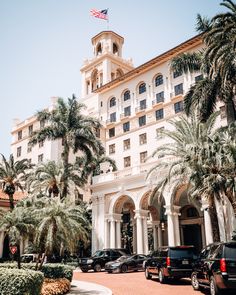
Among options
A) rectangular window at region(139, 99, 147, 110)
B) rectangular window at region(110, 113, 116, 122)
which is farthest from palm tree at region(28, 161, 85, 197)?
rectangular window at region(110, 113, 116, 122)

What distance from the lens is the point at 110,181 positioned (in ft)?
111

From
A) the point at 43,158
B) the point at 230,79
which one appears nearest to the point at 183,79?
the point at 230,79

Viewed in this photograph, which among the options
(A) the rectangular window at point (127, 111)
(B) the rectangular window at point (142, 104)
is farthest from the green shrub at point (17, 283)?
(A) the rectangular window at point (127, 111)

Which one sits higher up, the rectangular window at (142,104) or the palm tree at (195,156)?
the rectangular window at (142,104)

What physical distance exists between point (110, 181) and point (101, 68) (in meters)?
32.2

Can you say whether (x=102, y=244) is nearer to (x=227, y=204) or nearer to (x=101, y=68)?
(x=227, y=204)

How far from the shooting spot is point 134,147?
44.7 meters

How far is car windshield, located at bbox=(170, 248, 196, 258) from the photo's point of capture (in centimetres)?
1627

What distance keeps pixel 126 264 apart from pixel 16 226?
12119mm

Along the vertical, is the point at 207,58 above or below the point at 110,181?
above

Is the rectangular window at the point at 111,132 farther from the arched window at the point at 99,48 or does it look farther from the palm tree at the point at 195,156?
the palm tree at the point at 195,156

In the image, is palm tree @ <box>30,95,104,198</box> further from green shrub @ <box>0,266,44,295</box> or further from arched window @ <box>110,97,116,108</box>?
green shrub @ <box>0,266,44,295</box>

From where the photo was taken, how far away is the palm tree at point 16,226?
1479 cm

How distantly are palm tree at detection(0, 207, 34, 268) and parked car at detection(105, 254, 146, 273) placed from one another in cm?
1099
